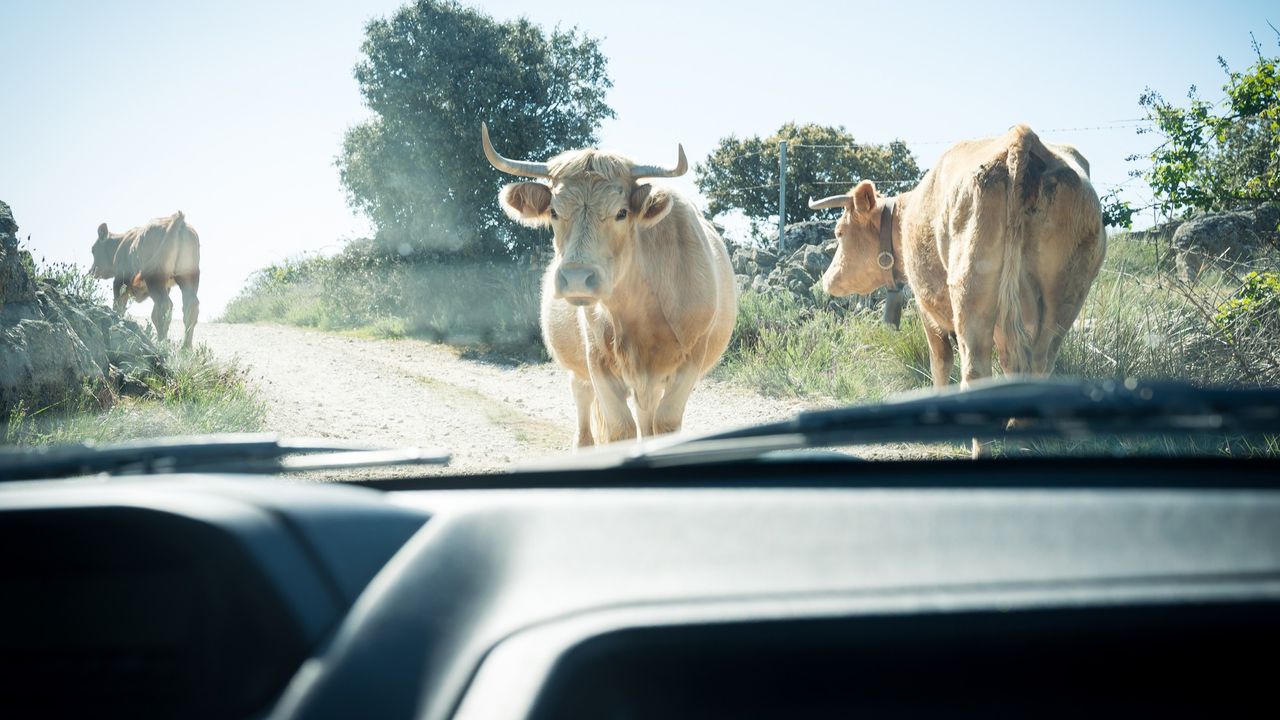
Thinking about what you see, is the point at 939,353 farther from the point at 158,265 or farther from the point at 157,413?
the point at 158,265

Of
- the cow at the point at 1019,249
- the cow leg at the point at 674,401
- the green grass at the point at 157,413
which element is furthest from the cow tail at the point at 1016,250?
the green grass at the point at 157,413

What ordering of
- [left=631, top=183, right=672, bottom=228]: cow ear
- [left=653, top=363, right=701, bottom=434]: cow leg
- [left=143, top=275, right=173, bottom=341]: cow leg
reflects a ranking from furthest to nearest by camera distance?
[left=143, top=275, right=173, bottom=341]: cow leg
[left=653, top=363, right=701, bottom=434]: cow leg
[left=631, top=183, right=672, bottom=228]: cow ear

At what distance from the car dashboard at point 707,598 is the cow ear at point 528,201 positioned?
4.90 metres

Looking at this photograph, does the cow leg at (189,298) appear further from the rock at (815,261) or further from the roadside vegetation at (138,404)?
the rock at (815,261)

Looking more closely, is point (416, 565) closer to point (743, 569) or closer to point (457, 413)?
point (743, 569)

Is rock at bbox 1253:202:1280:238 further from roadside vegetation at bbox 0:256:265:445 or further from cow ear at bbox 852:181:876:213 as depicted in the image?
roadside vegetation at bbox 0:256:265:445

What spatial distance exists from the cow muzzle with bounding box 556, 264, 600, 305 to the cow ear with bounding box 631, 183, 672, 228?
677 mm

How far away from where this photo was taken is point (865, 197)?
9.23 m

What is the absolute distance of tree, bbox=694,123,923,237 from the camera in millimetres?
34406

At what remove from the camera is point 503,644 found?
99 cm

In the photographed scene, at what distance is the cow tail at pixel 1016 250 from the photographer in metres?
6.39

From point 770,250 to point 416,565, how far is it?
63.9 feet

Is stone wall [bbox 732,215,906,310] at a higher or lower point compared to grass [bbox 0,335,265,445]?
higher

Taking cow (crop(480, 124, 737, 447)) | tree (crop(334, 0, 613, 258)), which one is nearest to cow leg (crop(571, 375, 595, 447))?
cow (crop(480, 124, 737, 447))
